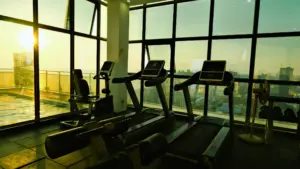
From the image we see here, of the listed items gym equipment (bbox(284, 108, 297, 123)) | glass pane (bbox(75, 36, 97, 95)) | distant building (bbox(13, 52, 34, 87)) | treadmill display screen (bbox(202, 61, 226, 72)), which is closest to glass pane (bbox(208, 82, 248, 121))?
gym equipment (bbox(284, 108, 297, 123))

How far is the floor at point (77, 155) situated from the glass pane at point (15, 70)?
0.80m

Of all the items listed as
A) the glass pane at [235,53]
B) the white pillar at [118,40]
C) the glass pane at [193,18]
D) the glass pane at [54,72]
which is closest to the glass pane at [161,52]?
the glass pane at [193,18]

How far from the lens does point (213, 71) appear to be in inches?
136

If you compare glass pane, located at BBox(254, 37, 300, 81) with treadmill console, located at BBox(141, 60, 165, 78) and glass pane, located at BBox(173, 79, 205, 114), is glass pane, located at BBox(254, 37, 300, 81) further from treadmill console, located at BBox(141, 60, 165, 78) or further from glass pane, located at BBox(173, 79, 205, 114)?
treadmill console, located at BBox(141, 60, 165, 78)

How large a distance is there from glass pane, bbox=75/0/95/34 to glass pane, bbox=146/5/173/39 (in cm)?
176

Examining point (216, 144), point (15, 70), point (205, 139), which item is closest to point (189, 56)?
point (205, 139)

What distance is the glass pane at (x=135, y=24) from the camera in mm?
5735

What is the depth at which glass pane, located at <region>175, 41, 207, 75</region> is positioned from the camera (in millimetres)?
4863

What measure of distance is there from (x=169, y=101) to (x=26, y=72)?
149 inches

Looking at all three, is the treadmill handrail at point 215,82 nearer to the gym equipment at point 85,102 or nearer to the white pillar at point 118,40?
the gym equipment at point 85,102

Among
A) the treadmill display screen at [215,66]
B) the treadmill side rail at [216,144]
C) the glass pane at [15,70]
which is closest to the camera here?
the treadmill side rail at [216,144]

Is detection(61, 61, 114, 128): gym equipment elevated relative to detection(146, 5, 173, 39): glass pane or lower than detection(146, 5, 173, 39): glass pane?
lower

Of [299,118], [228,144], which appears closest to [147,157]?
[228,144]

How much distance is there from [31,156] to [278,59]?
5.35 meters
